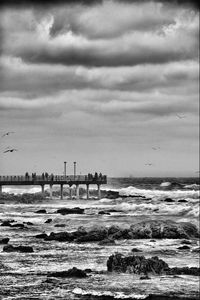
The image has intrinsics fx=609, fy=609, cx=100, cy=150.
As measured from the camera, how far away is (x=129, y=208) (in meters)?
56.2

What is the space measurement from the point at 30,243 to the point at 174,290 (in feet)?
38.4

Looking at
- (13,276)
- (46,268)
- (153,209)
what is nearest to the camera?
(13,276)

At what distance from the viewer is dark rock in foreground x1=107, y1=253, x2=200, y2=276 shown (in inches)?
732

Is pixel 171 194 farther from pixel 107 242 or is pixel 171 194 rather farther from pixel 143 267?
pixel 143 267

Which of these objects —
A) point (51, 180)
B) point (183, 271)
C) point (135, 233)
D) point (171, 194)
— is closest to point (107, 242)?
point (135, 233)

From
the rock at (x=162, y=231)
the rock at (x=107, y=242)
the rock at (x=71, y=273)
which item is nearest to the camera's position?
the rock at (x=71, y=273)

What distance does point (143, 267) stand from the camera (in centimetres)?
1903

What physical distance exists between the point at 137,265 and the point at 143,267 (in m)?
0.22

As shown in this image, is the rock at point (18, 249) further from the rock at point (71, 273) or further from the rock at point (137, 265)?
the rock at point (71, 273)

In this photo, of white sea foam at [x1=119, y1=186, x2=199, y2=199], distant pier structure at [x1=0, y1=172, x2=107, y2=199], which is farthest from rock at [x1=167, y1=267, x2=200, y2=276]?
white sea foam at [x1=119, y1=186, x2=199, y2=199]

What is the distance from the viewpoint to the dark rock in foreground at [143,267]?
18.6 m

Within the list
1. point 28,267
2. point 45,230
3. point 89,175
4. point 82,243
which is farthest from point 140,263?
point 89,175

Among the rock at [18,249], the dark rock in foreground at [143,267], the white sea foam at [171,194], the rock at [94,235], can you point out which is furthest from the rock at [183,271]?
the white sea foam at [171,194]

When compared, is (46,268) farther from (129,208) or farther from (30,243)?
(129,208)
